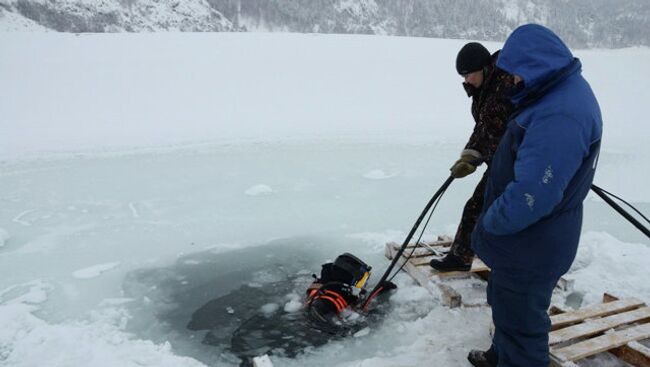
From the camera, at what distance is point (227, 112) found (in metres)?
11.5

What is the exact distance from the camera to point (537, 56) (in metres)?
1.79

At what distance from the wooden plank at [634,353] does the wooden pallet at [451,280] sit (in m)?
0.86

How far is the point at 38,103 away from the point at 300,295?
975 centimetres

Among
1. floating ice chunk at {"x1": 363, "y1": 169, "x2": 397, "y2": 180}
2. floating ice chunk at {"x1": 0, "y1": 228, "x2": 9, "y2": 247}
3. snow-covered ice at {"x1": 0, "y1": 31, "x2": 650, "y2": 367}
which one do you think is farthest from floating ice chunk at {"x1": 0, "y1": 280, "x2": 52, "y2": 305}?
floating ice chunk at {"x1": 363, "y1": 169, "x2": 397, "y2": 180}

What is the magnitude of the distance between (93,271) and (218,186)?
2.66 meters

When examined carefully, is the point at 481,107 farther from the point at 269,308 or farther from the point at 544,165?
the point at 269,308

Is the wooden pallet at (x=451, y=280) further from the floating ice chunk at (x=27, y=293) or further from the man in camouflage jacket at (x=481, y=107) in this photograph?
the floating ice chunk at (x=27, y=293)

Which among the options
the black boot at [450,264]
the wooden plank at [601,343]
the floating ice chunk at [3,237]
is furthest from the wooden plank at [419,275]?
the floating ice chunk at [3,237]

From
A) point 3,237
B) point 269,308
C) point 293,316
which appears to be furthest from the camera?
point 3,237

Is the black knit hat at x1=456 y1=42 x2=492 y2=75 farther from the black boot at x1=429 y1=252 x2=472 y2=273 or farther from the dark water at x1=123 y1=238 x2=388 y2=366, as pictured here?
the dark water at x1=123 y1=238 x2=388 y2=366

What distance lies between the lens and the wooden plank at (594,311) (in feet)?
9.27

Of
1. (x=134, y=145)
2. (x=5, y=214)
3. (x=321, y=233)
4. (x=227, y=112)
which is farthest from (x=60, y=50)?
(x=321, y=233)

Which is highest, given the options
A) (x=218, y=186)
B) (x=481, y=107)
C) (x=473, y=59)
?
(x=473, y=59)

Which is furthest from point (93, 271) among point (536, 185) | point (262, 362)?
point (536, 185)
